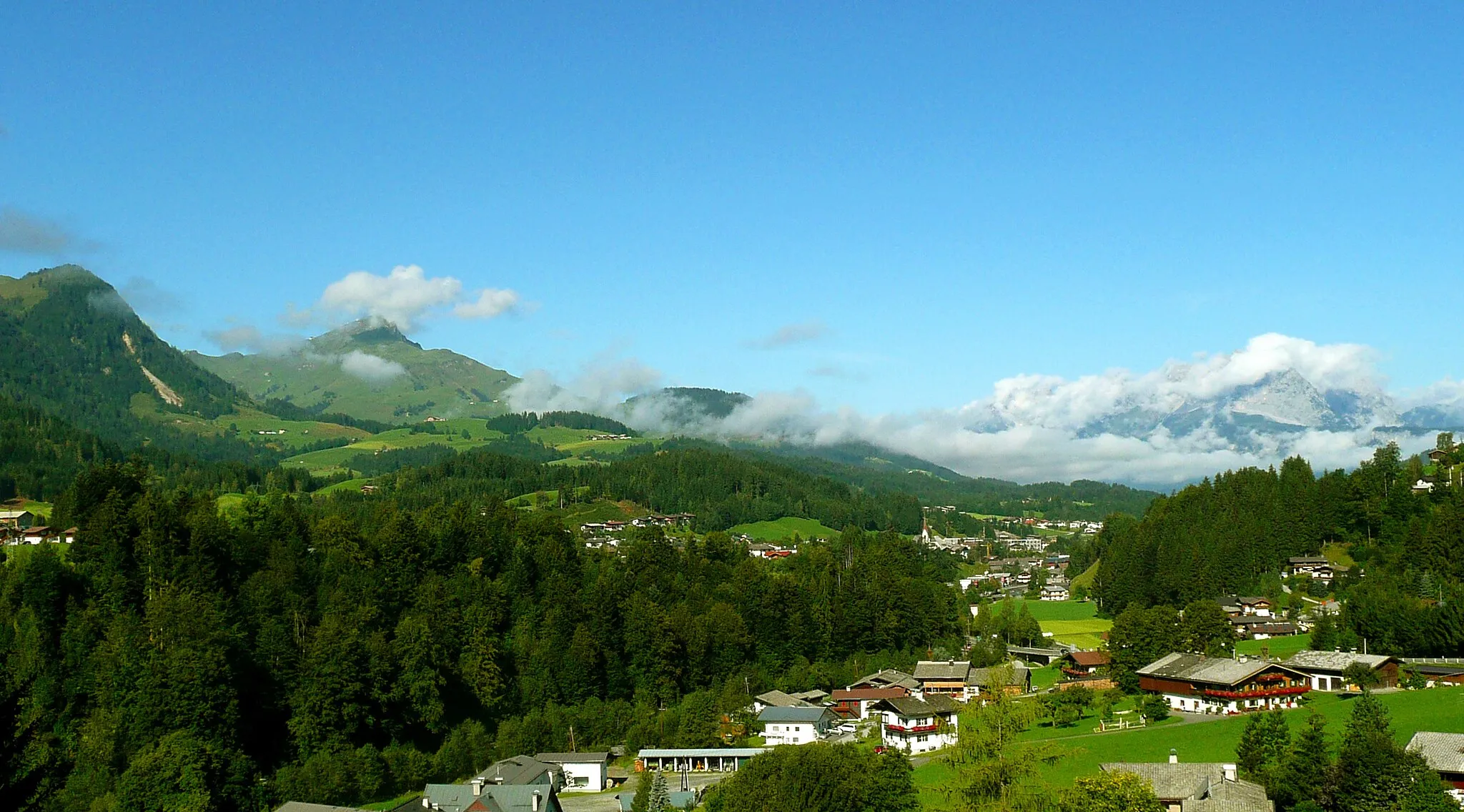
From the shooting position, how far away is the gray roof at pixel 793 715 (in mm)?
65688

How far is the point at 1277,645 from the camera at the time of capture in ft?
248

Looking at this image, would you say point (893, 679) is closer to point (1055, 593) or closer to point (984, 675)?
point (984, 675)

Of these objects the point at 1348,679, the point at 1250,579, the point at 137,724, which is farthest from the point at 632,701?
the point at 1250,579

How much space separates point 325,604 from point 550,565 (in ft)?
69.8

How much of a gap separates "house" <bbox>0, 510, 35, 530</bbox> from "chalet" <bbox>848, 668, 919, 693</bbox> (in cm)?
6406

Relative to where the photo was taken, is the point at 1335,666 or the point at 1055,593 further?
the point at 1055,593

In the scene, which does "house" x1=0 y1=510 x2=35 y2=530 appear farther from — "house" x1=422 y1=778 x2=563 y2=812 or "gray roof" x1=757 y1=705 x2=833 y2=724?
"gray roof" x1=757 y1=705 x2=833 y2=724

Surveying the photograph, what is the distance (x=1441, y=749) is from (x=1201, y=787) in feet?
29.3

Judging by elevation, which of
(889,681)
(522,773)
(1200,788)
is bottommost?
(522,773)

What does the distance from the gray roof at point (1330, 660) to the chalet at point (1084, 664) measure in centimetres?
1269

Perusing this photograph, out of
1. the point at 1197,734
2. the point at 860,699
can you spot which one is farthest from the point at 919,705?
the point at 1197,734

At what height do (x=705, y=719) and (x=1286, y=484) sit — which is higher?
(x=1286, y=484)

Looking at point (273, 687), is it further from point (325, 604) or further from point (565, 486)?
point (565, 486)

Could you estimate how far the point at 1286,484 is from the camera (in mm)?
106438
